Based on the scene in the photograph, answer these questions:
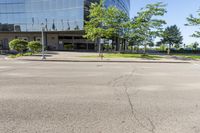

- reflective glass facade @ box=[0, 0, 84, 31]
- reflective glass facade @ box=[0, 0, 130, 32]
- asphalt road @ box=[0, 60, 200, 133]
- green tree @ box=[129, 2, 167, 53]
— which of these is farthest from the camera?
reflective glass facade @ box=[0, 0, 84, 31]

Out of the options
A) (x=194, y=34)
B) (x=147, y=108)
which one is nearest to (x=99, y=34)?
(x=194, y=34)

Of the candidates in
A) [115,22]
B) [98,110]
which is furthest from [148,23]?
[98,110]

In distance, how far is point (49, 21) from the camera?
52000 millimetres

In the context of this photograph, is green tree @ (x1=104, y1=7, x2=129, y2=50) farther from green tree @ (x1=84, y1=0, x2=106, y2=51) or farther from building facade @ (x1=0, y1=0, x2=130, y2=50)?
building facade @ (x1=0, y1=0, x2=130, y2=50)

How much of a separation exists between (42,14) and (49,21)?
3036 mm

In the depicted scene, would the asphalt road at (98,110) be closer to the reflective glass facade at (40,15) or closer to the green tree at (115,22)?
the green tree at (115,22)

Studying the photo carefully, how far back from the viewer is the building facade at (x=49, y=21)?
48.6m

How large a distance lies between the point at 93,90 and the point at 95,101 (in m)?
1.65

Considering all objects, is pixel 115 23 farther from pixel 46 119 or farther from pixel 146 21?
pixel 46 119

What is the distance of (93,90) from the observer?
322 inches

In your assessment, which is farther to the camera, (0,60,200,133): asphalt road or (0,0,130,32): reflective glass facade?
(0,0,130,32): reflective glass facade

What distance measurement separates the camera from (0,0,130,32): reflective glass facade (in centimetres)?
4819

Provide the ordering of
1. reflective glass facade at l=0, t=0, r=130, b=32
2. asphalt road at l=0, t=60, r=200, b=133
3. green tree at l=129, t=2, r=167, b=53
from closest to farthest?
asphalt road at l=0, t=60, r=200, b=133 → green tree at l=129, t=2, r=167, b=53 → reflective glass facade at l=0, t=0, r=130, b=32

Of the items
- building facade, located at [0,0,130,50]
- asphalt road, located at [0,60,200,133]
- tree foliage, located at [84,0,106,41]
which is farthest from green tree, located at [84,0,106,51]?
asphalt road, located at [0,60,200,133]
